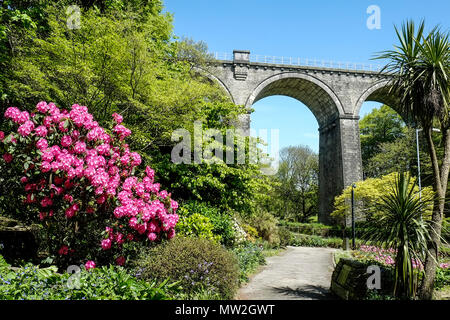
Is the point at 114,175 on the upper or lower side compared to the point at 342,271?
upper

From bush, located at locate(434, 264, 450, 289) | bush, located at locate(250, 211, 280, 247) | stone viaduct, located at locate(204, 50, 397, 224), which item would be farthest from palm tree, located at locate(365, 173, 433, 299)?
stone viaduct, located at locate(204, 50, 397, 224)

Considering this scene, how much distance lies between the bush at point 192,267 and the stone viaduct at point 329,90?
18981mm

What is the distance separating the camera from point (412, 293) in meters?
5.62

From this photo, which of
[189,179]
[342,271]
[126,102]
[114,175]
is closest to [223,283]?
[342,271]

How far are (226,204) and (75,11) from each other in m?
8.74

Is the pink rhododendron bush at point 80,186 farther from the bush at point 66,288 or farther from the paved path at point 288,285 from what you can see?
the paved path at point 288,285

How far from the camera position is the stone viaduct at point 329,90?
84.1ft

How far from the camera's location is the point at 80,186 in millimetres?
5875

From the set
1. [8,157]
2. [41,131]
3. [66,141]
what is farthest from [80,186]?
[8,157]

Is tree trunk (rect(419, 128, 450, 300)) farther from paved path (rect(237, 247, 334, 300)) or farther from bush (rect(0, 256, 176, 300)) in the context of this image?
bush (rect(0, 256, 176, 300))

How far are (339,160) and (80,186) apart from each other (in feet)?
81.0

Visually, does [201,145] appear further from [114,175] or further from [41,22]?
[41,22]
